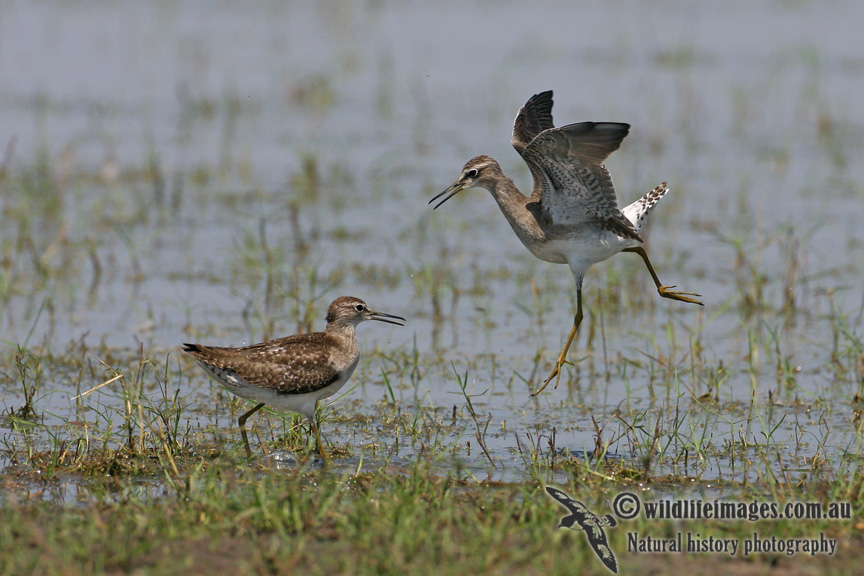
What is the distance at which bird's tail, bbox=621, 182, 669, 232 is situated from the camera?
851 cm

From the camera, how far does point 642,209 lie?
8.58 meters

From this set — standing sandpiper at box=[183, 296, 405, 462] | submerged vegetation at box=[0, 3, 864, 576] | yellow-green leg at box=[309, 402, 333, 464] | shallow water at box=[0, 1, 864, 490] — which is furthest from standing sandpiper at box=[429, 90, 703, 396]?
yellow-green leg at box=[309, 402, 333, 464]

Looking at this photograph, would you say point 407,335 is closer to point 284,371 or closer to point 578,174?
point 578,174

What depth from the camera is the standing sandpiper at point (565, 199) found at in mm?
7738

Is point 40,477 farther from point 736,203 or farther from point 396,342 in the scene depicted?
point 736,203

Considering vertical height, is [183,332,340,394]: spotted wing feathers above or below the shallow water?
below

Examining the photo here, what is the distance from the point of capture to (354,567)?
5.16 meters

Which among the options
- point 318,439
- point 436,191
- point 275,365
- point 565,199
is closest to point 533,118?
point 565,199

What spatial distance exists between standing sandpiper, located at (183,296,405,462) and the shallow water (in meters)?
0.63

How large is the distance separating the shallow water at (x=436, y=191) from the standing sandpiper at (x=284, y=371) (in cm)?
63

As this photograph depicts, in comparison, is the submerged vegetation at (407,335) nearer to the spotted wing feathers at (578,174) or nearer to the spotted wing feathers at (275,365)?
the spotted wing feathers at (275,365)

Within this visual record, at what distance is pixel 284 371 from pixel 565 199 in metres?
2.35

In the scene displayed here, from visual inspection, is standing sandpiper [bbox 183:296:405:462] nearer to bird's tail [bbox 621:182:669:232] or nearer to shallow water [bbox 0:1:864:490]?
shallow water [bbox 0:1:864:490]

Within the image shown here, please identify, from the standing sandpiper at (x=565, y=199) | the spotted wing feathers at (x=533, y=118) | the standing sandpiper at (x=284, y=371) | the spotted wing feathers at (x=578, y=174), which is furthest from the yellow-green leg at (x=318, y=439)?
the spotted wing feathers at (x=533, y=118)
